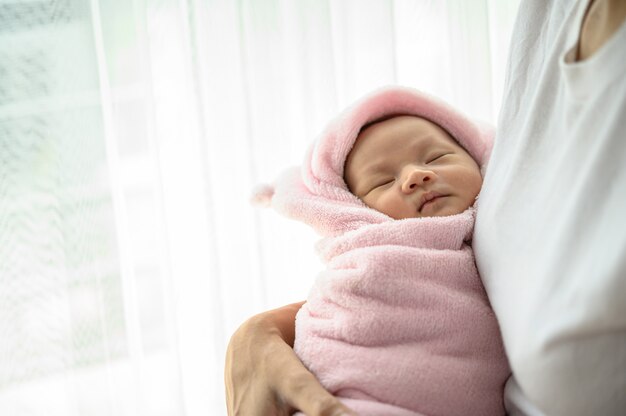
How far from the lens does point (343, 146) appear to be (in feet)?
3.67

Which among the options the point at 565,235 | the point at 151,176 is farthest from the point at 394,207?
the point at 151,176

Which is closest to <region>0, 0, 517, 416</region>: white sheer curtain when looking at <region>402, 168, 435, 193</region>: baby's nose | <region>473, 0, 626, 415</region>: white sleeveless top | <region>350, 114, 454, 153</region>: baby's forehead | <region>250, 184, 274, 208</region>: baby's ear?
<region>250, 184, 274, 208</region>: baby's ear

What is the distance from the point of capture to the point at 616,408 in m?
0.68

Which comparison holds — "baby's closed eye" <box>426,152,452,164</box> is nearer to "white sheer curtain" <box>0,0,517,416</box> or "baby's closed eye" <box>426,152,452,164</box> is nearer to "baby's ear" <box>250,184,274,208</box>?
"baby's ear" <box>250,184,274,208</box>

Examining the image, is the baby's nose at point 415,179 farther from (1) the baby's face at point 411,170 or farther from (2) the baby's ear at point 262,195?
(2) the baby's ear at point 262,195

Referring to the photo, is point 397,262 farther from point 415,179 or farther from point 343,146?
point 343,146

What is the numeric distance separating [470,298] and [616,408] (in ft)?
0.90

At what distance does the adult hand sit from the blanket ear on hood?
0.18 meters

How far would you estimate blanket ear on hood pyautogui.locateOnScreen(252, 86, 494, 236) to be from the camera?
1.09m

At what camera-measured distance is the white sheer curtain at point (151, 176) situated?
50.0 inches

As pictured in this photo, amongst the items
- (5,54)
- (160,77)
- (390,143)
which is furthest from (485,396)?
(5,54)

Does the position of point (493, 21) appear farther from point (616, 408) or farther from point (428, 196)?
point (616, 408)

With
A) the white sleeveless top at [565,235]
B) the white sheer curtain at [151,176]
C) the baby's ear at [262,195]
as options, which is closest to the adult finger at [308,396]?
the white sleeveless top at [565,235]

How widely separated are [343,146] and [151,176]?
428 mm
